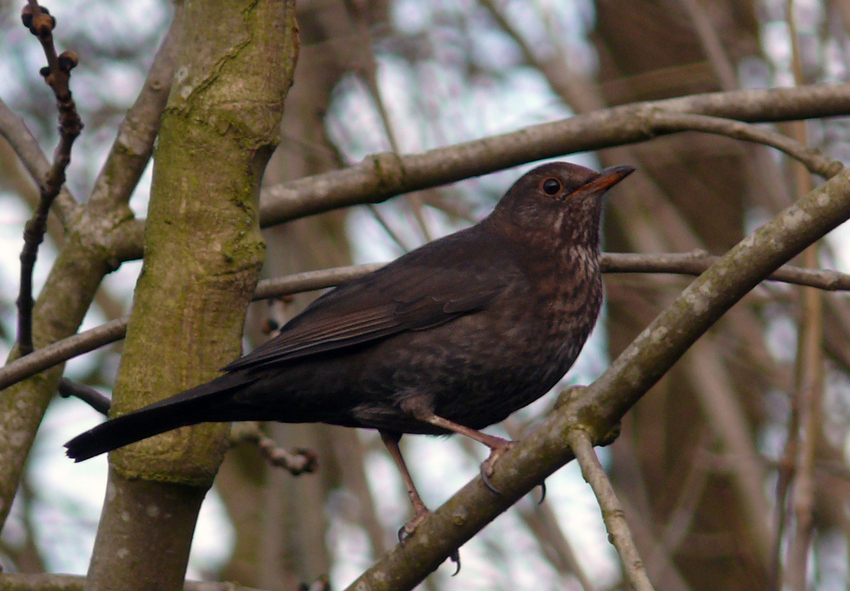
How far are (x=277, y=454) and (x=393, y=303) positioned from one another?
2.30 feet

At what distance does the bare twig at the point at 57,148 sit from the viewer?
8.70 feet

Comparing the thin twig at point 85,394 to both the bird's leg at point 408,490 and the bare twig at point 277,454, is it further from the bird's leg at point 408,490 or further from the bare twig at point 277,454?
the bird's leg at point 408,490

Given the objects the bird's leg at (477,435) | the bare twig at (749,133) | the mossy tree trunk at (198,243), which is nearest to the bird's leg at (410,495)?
the bird's leg at (477,435)

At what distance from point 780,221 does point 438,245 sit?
6.34 ft

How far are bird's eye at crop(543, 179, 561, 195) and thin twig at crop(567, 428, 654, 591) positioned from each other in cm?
215

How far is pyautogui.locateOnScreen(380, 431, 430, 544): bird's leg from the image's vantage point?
3443mm

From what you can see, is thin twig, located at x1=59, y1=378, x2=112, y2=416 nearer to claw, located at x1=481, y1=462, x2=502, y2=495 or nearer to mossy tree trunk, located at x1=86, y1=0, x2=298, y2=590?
mossy tree trunk, located at x1=86, y1=0, x2=298, y2=590

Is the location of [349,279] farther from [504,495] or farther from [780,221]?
[780,221]

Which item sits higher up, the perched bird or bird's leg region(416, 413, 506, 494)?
the perched bird

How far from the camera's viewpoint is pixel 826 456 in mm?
5770

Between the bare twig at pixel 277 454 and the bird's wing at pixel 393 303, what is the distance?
42 cm

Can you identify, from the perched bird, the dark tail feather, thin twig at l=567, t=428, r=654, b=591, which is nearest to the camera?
thin twig at l=567, t=428, r=654, b=591

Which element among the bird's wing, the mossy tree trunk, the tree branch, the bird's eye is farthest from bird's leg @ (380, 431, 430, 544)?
the bird's eye

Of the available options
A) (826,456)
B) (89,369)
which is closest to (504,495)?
(826,456)
